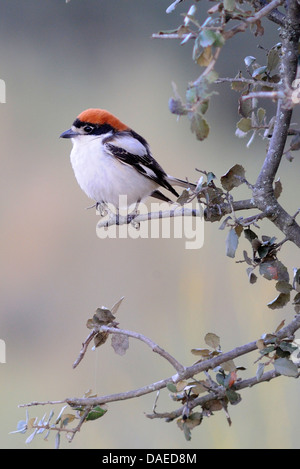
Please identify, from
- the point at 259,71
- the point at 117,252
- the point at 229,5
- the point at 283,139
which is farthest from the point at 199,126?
the point at 117,252

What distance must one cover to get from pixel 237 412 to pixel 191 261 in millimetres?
1124

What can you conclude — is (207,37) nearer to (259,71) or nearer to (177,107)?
(177,107)

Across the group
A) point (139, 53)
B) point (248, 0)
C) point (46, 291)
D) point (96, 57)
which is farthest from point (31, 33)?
point (248, 0)

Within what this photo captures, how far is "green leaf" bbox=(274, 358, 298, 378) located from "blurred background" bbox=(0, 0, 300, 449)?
27.9 inches

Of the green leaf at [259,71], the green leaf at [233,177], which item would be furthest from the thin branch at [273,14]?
the green leaf at [233,177]

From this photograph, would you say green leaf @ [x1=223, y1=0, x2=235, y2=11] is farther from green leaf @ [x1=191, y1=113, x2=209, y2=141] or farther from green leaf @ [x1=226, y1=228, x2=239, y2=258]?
green leaf @ [x1=226, y1=228, x2=239, y2=258]

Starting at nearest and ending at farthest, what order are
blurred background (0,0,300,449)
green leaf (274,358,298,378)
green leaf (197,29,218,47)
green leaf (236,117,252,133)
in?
green leaf (197,29,218,47)
green leaf (274,358,298,378)
green leaf (236,117,252,133)
blurred background (0,0,300,449)

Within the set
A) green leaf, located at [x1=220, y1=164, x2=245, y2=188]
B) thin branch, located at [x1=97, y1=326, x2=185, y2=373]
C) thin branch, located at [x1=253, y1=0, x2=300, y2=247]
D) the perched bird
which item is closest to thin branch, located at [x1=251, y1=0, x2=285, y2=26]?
thin branch, located at [x1=253, y1=0, x2=300, y2=247]

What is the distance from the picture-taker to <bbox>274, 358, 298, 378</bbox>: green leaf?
1088 mm

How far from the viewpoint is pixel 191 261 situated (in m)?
3.23

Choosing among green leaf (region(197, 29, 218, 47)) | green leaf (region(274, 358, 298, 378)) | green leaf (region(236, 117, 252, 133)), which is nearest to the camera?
green leaf (region(197, 29, 218, 47))

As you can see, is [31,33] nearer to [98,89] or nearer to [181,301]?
[98,89]

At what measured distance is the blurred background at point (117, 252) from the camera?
2184mm

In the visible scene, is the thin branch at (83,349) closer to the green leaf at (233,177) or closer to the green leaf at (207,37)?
the green leaf at (233,177)
